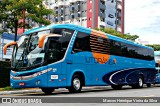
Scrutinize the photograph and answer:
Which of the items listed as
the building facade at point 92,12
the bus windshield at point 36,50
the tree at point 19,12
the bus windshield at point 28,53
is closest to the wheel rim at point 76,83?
the bus windshield at point 36,50

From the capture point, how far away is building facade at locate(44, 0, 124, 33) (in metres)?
71.7

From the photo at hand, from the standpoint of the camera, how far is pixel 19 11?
2969 cm

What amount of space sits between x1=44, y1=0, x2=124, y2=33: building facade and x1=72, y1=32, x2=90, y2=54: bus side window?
5058 cm

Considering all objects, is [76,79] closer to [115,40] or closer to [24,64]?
[24,64]

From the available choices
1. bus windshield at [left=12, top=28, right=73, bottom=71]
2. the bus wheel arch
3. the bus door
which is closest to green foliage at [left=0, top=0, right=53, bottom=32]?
bus windshield at [left=12, top=28, right=73, bottom=71]

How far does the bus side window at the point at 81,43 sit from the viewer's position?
19694mm

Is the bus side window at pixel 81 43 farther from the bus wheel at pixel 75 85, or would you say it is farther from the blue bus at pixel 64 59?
the bus wheel at pixel 75 85

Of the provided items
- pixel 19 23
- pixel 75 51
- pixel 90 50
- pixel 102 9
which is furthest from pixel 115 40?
pixel 102 9

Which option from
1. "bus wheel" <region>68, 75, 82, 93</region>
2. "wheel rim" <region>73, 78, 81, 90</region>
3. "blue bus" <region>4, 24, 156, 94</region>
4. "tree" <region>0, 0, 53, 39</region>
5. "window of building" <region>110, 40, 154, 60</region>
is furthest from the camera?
"tree" <region>0, 0, 53, 39</region>

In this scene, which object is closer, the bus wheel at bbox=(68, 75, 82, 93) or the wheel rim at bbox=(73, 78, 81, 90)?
the bus wheel at bbox=(68, 75, 82, 93)

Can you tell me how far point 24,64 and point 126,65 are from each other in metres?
10.4

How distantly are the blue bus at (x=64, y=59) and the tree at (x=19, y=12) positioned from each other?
8.20 metres

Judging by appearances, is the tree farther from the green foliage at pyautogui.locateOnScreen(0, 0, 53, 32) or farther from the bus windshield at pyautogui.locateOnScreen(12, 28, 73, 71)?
the bus windshield at pyautogui.locateOnScreen(12, 28, 73, 71)

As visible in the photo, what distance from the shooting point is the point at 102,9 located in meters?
73.9
